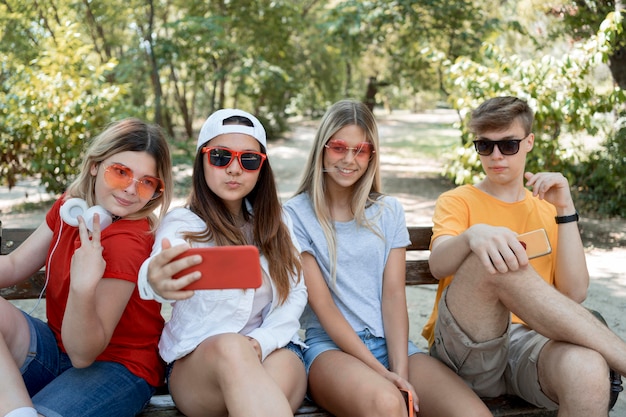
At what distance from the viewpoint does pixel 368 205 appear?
319 centimetres

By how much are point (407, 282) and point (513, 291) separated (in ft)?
3.43

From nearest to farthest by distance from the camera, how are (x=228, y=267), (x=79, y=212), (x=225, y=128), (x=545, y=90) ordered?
(x=228, y=267) < (x=79, y=212) < (x=225, y=128) < (x=545, y=90)

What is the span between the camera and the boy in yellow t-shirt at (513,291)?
97.5 inches

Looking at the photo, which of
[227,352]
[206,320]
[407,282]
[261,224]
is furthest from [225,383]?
[407,282]

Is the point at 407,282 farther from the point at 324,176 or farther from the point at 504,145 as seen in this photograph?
the point at 504,145

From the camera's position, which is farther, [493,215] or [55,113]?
[55,113]

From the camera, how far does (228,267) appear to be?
2008mm

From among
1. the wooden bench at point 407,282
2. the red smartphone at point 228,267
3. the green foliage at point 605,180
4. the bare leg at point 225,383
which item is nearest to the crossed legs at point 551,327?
the wooden bench at point 407,282

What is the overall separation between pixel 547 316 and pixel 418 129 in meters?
27.0

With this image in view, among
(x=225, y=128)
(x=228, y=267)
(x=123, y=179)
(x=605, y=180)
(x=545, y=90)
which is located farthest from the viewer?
(x=605, y=180)

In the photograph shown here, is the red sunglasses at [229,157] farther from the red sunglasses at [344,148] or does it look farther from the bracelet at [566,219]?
the bracelet at [566,219]

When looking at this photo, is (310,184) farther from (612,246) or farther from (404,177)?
(404,177)

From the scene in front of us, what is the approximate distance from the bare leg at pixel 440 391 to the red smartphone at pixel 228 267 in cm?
112

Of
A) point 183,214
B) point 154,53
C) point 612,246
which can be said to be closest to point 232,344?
point 183,214
